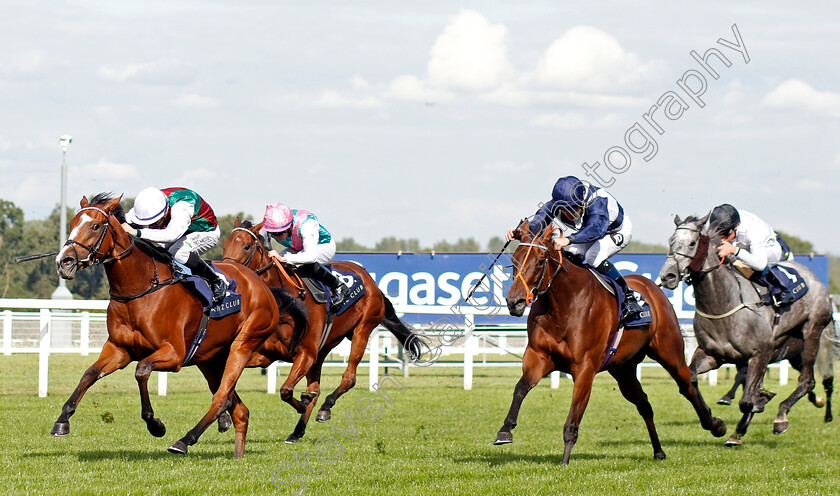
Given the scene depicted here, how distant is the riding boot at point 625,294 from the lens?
6.97m

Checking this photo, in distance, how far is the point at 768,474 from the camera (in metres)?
6.53

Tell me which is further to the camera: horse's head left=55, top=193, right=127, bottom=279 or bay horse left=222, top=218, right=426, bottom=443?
bay horse left=222, top=218, right=426, bottom=443

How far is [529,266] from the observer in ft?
20.5

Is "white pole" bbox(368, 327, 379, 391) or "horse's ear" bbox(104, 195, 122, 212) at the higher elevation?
"horse's ear" bbox(104, 195, 122, 212)

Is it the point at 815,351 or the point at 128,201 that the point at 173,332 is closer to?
the point at 815,351

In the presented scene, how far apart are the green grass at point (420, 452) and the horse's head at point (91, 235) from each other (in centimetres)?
128

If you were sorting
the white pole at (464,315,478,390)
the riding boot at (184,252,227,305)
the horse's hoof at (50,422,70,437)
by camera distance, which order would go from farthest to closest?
the white pole at (464,315,478,390), the riding boot at (184,252,227,305), the horse's hoof at (50,422,70,437)

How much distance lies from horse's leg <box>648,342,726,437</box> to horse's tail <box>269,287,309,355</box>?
2777 millimetres

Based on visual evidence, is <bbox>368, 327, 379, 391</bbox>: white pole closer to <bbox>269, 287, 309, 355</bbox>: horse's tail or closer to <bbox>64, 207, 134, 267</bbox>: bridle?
<bbox>269, 287, 309, 355</bbox>: horse's tail

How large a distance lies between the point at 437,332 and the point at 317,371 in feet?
11.8

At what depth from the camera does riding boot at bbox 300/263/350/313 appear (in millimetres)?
8445

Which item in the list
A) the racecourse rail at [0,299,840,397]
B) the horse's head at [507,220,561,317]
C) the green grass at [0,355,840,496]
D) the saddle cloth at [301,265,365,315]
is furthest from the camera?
the racecourse rail at [0,299,840,397]

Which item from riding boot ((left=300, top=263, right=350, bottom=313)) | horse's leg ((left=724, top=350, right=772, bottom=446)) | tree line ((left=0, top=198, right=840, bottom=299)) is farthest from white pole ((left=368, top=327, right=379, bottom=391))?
tree line ((left=0, top=198, right=840, bottom=299))

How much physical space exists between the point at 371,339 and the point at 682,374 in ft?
18.5
